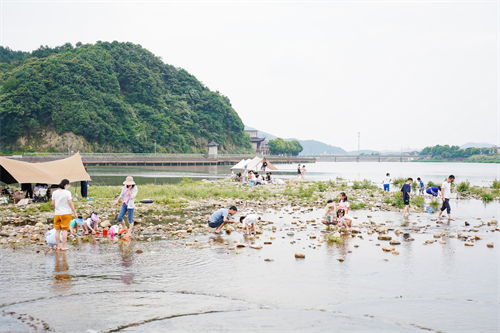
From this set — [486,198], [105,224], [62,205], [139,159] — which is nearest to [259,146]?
[139,159]

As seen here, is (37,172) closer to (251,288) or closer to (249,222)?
(249,222)

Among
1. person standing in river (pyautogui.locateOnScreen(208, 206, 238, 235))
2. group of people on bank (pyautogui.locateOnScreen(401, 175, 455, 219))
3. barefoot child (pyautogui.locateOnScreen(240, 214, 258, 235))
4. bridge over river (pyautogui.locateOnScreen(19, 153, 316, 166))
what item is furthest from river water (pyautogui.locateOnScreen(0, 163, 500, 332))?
bridge over river (pyautogui.locateOnScreen(19, 153, 316, 166))

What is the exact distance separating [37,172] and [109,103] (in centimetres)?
9033

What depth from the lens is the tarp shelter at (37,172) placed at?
2150cm

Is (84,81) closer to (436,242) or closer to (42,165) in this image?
(42,165)

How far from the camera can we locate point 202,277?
9.86 metres

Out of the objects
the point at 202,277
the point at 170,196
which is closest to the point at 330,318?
the point at 202,277

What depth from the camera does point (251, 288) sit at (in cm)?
916

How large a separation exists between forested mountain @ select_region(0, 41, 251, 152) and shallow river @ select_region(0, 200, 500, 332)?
3583 inches

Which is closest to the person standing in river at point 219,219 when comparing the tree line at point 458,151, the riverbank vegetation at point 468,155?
the riverbank vegetation at point 468,155

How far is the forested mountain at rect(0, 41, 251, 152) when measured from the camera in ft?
307

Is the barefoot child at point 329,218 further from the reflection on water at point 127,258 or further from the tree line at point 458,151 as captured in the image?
the tree line at point 458,151

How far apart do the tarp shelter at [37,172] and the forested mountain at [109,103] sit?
250 feet

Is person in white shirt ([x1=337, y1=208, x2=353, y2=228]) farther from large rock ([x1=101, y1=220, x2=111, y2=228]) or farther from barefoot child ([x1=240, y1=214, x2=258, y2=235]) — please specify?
large rock ([x1=101, y1=220, x2=111, y2=228])
